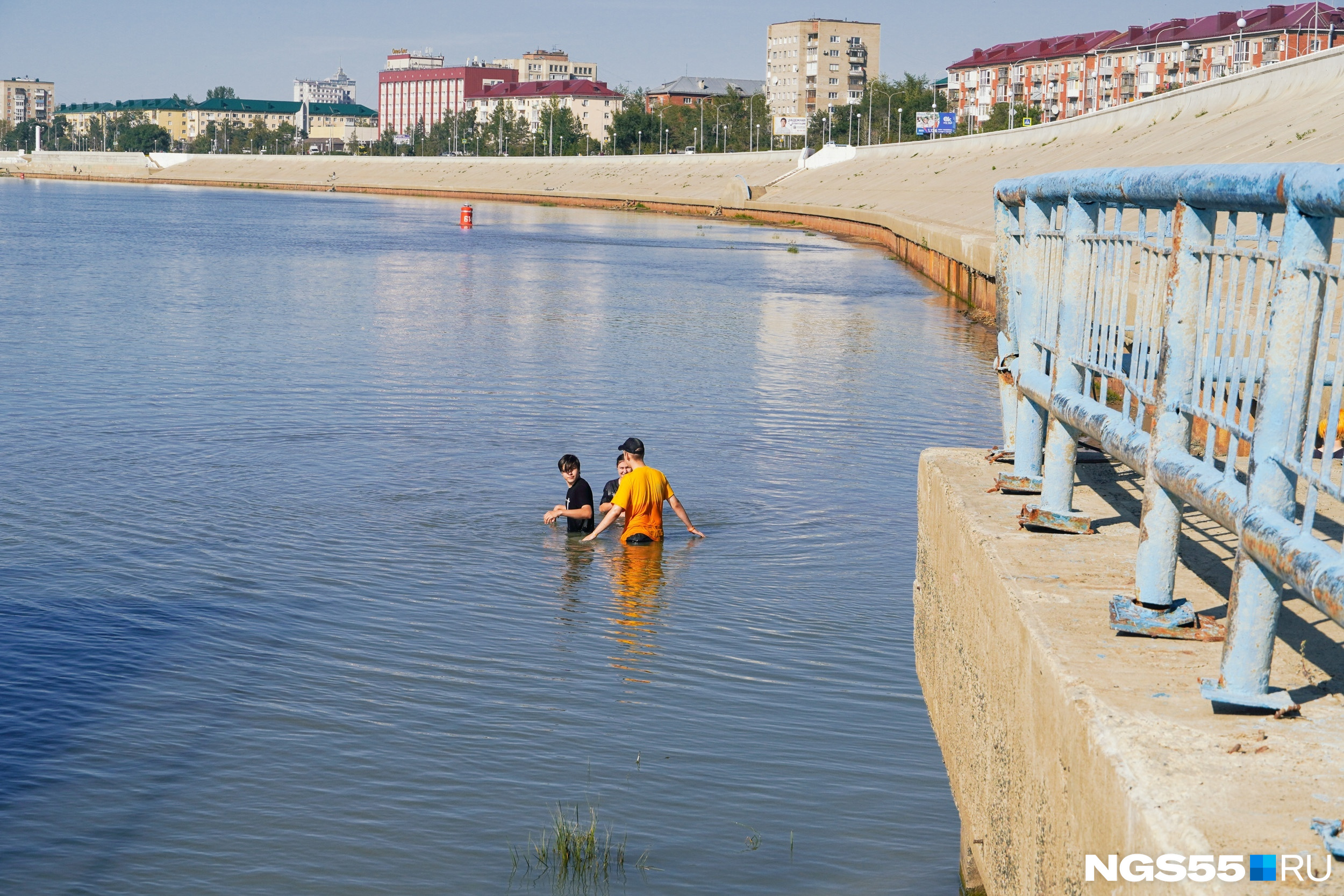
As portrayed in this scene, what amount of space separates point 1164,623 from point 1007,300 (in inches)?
102

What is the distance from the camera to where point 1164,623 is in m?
4.24

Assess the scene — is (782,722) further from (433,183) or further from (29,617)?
(433,183)

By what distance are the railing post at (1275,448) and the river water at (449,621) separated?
304 centimetres

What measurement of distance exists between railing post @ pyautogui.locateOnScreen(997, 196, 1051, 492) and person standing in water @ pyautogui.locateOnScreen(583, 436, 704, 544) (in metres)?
6.09

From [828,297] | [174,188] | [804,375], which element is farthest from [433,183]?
[804,375]

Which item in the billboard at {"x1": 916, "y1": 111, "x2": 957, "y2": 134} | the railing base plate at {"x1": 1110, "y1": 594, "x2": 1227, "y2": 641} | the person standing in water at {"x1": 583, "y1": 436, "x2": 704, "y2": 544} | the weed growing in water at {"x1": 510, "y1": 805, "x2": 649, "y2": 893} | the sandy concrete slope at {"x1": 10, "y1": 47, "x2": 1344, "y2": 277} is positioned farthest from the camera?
the billboard at {"x1": 916, "y1": 111, "x2": 957, "y2": 134}

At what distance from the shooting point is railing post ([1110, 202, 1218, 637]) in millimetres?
4055

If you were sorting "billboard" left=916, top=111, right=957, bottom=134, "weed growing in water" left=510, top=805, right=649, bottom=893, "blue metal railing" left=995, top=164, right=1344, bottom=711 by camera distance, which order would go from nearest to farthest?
"blue metal railing" left=995, top=164, right=1344, bottom=711
"weed growing in water" left=510, top=805, right=649, bottom=893
"billboard" left=916, top=111, right=957, bottom=134

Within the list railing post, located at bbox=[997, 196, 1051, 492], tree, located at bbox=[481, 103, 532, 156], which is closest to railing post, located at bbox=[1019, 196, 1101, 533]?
railing post, located at bbox=[997, 196, 1051, 492]

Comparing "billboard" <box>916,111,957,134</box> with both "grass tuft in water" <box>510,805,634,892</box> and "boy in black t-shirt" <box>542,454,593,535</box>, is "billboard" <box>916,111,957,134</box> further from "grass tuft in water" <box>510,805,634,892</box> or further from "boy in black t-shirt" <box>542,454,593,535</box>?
"grass tuft in water" <box>510,805,634,892</box>

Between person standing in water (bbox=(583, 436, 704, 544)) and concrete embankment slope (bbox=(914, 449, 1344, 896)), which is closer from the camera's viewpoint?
concrete embankment slope (bbox=(914, 449, 1344, 896))

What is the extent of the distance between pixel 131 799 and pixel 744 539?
651 centimetres

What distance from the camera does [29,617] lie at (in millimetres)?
9797

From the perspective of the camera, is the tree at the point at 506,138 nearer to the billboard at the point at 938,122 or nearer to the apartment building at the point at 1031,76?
the apartment building at the point at 1031,76
